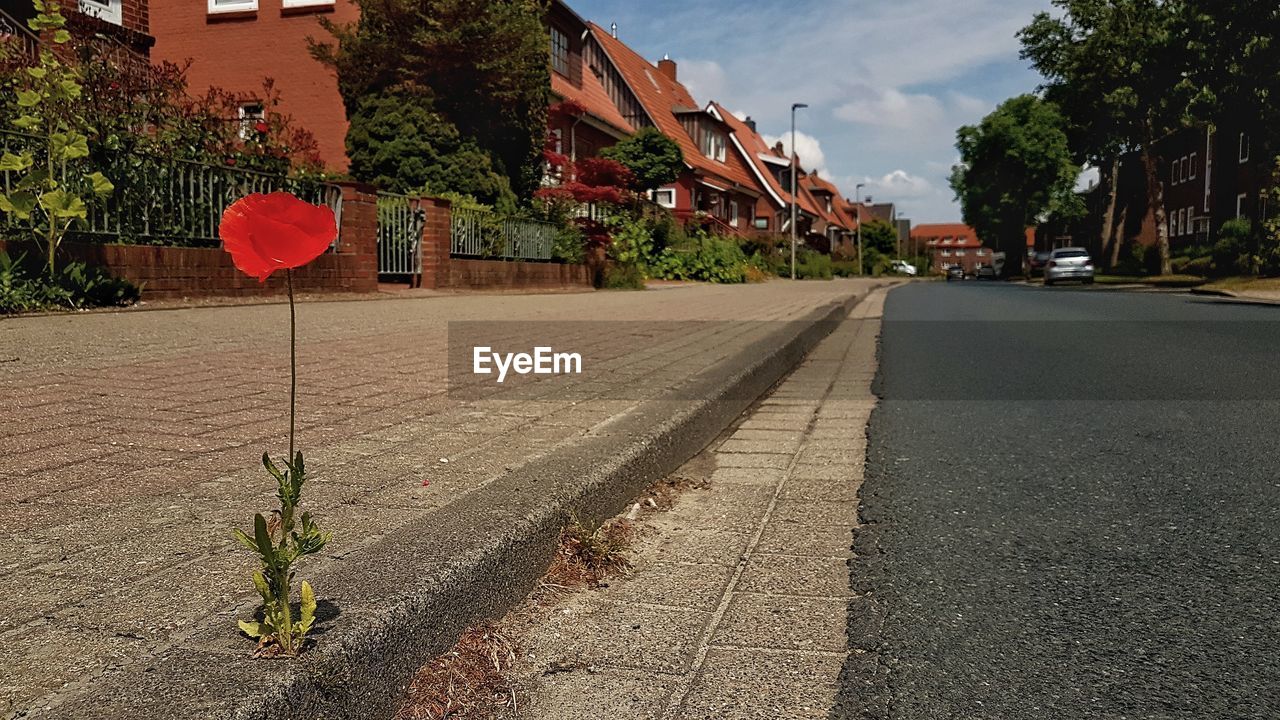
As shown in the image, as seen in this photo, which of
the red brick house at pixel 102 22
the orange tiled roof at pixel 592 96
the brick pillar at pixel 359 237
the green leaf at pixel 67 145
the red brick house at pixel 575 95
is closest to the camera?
the green leaf at pixel 67 145

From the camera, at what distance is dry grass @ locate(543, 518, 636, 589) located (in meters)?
2.55

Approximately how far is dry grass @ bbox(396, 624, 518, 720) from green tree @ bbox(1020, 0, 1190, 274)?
108 ft

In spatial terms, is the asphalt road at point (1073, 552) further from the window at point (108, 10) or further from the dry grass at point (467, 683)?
the window at point (108, 10)

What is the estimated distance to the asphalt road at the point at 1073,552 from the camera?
1982 millimetres

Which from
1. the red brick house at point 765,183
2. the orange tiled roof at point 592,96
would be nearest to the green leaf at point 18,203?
the orange tiled roof at point 592,96

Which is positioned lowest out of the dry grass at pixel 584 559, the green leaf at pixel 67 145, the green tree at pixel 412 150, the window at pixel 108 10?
the dry grass at pixel 584 559

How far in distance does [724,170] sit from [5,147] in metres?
40.5

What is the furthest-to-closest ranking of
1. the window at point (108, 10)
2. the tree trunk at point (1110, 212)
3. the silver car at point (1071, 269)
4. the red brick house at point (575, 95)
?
1. the tree trunk at point (1110, 212)
2. the silver car at point (1071, 269)
3. the red brick house at point (575, 95)
4. the window at point (108, 10)

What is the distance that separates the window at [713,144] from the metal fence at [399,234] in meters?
32.9

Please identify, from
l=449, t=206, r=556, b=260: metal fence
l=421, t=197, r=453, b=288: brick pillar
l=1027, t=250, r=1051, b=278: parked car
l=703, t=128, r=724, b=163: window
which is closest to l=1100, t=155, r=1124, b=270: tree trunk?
l=1027, t=250, r=1051, b=278: parked car

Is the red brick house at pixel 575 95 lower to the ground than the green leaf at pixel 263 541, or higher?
higher

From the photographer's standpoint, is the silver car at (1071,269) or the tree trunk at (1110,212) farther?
the tree trunk at (1110,212)

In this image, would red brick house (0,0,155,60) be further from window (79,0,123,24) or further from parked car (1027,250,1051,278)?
parked car (1027,250,1051,278)

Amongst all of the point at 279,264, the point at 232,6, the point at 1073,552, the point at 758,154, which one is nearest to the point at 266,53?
the point at 232,6
